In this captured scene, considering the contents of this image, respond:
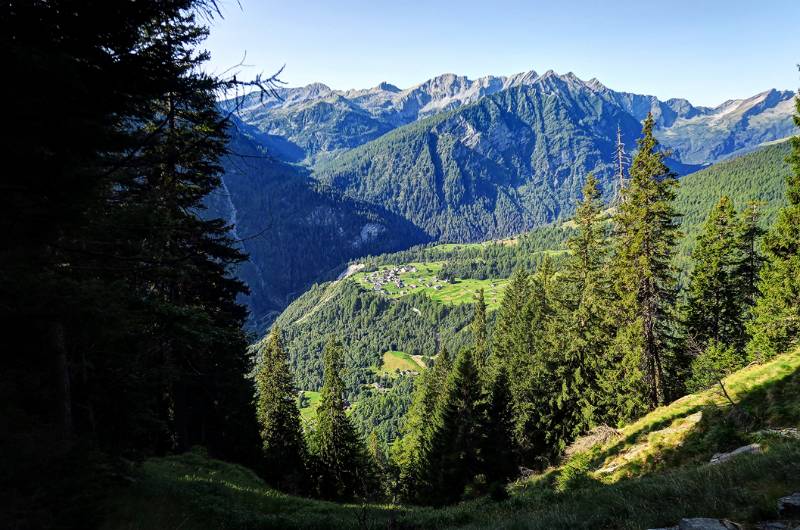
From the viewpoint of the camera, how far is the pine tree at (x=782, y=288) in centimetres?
2288

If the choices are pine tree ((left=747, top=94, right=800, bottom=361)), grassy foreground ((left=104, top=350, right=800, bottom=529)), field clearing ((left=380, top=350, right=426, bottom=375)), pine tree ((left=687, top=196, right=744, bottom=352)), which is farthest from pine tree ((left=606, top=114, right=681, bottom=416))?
field clearing ((left=380, top=350, right=426, bottom=375))

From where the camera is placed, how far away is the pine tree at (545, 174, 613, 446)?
27.9 m

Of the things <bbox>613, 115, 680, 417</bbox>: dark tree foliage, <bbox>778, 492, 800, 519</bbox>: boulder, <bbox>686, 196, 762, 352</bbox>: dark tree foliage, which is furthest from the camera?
<bbox>686, 196, 762, 352</bbox>: dark tree foliage

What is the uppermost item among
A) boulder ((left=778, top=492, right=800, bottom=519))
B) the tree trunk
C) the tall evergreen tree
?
the tree trunk

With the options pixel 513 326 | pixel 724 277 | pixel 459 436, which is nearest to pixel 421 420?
pixel 513 326

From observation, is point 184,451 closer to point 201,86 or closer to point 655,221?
point 201,86

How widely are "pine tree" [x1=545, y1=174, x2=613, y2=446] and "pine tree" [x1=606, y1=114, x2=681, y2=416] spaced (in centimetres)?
267

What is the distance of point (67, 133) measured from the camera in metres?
6.82

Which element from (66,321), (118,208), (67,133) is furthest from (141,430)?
(67,133)

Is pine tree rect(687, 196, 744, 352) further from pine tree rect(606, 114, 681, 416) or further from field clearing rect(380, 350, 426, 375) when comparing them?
field clearing rect(380, 350, 426, 375)

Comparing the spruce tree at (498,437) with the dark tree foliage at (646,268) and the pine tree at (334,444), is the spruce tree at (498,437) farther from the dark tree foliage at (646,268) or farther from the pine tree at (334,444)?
the pine tree at (334,444)

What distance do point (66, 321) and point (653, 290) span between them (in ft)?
81.3

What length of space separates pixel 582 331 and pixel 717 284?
1311 cm

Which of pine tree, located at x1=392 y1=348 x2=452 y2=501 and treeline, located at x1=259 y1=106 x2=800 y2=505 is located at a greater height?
treeline, located at x1=259 y1=106 x2=800 y2=505
